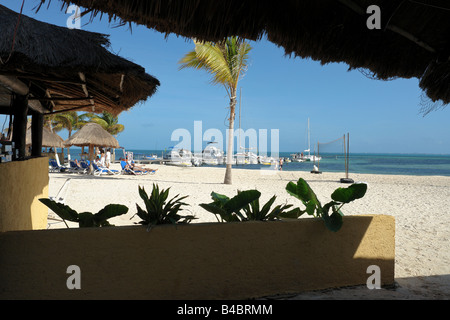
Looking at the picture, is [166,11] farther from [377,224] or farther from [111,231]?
[377,224]

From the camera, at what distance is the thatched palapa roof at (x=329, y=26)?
234 centimetres

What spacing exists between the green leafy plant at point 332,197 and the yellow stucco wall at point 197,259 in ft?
0.45

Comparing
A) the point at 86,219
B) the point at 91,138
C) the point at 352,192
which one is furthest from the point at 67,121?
the point at 352,192

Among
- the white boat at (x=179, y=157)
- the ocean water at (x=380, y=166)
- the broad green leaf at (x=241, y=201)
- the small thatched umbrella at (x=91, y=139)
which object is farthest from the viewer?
the white boat at (x=179, y=157)

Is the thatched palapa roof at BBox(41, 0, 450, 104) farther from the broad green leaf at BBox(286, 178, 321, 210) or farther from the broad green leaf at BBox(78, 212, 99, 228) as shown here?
the broad green leaf at BBox(78, 212, 99, 228)

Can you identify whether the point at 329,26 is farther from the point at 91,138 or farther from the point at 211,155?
the point at 211,155

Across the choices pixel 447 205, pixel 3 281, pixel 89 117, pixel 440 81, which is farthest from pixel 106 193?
pixel 89 117

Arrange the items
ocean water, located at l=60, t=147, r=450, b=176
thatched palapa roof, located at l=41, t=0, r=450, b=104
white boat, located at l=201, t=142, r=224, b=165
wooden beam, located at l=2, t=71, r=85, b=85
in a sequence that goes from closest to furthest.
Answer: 1. thatched palapa roof, located at l=41, t=0, r=450, b=104
2. wooden beam, located at l=2, t=71, r=85, b=85
3. ocean water, located at l=60, t=147, r=450, b=176
4. white boat, located at l=201, t=142, r=224, b=165

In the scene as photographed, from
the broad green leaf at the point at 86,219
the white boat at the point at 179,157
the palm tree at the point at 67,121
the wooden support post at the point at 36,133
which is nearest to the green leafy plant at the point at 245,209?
the broad green leaf at the point at 86,219

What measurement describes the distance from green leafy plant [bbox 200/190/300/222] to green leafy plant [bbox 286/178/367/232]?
191 mm

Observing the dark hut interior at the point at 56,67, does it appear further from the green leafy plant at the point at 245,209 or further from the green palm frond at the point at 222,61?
the green palm frond at the point at 222,61

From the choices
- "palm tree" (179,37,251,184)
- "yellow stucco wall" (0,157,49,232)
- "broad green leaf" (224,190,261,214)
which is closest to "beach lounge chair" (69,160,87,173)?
"palm tree" (179,37,251,184)

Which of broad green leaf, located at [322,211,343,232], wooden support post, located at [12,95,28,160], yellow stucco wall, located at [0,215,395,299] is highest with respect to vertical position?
wooden support post, located at [12,95,28,160]

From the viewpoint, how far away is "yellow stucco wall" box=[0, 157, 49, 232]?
269cm
